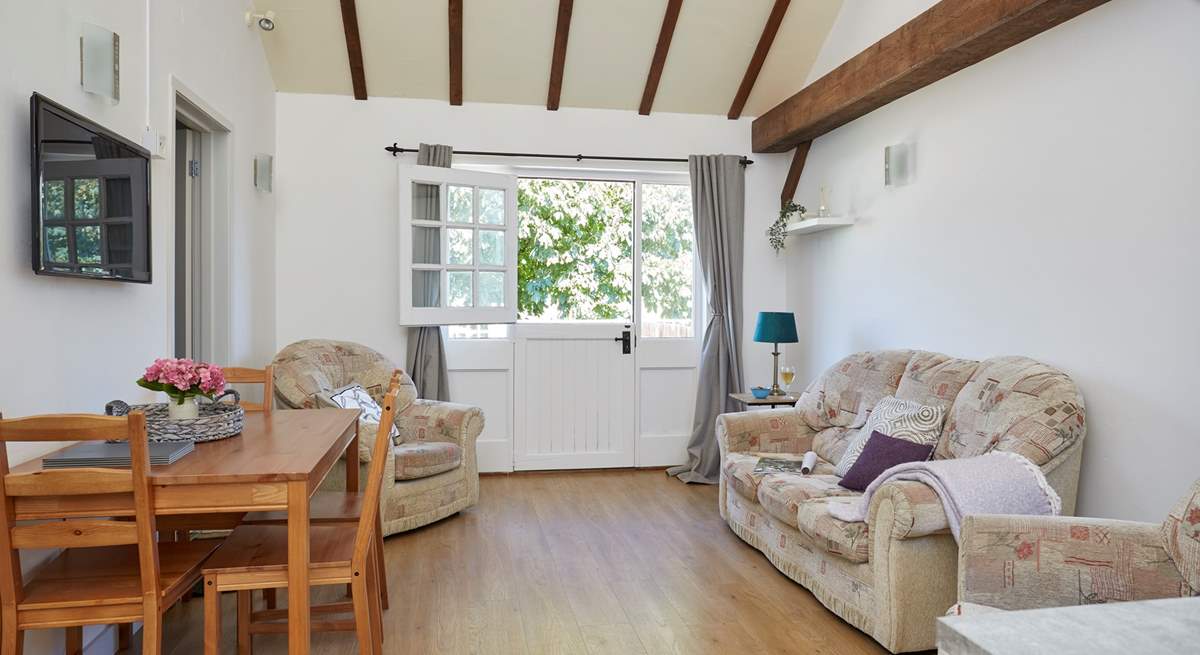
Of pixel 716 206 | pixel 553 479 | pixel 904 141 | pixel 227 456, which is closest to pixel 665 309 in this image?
pixel 716 206

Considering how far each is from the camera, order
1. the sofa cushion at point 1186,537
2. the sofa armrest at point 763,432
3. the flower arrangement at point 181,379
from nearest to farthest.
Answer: the sofa cushion at point 1186,537 < the flower arrangement at point 181,379 < the sofa armrest at point 763,432

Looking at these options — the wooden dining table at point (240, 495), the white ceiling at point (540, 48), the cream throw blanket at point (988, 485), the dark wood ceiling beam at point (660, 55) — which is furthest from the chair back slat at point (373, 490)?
the dark wood ceiling beam at point (660, 55)

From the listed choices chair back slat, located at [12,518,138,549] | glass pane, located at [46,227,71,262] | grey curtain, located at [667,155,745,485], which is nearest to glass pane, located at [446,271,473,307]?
grey curtain, located at [667,155,745,485]

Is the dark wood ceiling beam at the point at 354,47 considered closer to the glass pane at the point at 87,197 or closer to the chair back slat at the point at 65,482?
the glass pane at the point at 87,197

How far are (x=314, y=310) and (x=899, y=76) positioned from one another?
3.74 meters

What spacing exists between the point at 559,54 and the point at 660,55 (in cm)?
66

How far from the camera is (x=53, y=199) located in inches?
89.7

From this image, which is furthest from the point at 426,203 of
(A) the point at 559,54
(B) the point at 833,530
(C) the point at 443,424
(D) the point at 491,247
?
(B) the point at 833,530

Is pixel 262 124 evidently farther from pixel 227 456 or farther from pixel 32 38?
pixel 227 456

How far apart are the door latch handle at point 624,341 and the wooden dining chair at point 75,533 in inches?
152

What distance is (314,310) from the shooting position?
5.15 metres

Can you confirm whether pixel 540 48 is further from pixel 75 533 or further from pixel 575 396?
pixel 75 533

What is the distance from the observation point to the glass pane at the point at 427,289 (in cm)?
498

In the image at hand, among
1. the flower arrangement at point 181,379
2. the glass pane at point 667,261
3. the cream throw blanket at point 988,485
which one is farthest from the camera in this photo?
the glass pane at point 667,261
